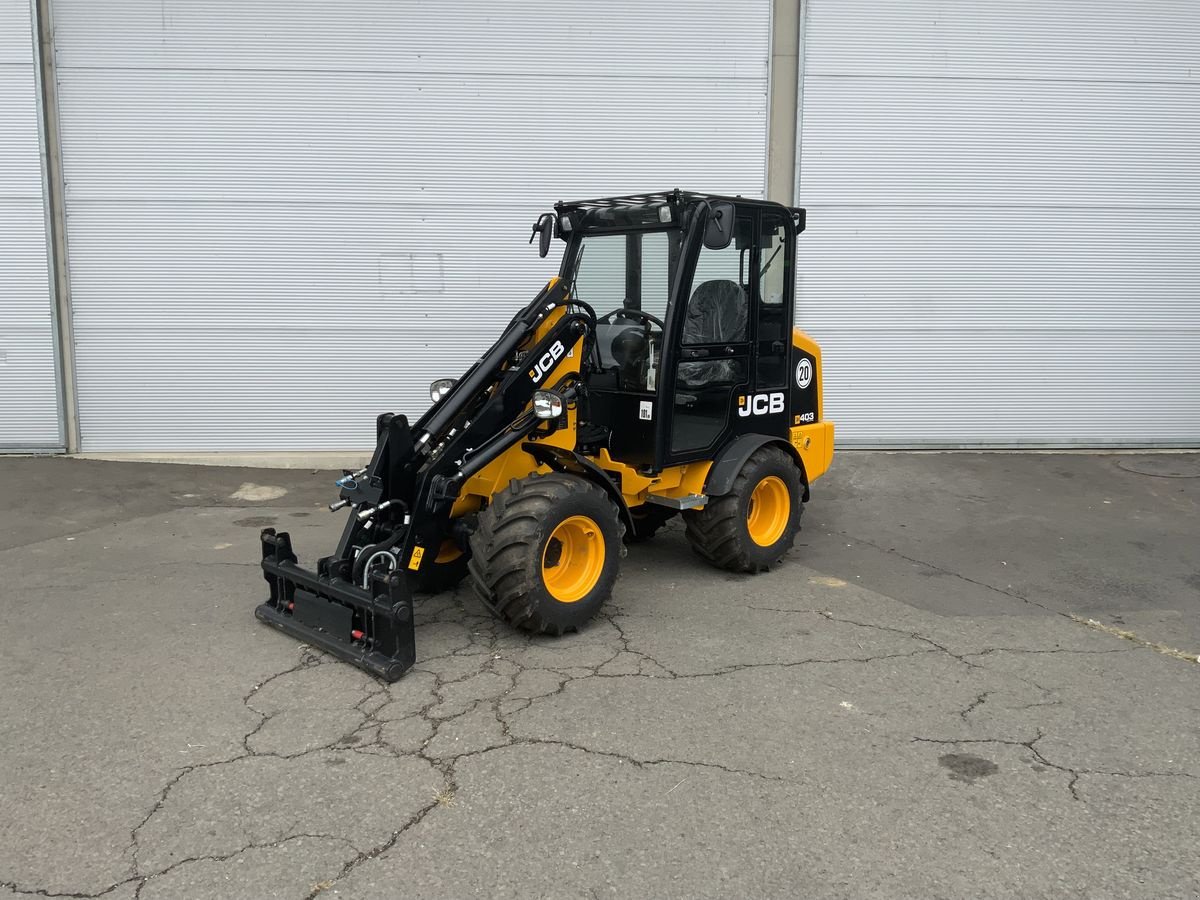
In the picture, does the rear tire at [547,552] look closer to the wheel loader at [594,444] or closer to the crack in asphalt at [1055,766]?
the wheel loader at [594,444]

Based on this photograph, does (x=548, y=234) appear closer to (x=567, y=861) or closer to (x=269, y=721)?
(x=269, y=721)

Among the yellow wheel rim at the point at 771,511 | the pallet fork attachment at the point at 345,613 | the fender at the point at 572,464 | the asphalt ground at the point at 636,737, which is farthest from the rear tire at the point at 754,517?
the pallet fork attachment at the point at 345,613

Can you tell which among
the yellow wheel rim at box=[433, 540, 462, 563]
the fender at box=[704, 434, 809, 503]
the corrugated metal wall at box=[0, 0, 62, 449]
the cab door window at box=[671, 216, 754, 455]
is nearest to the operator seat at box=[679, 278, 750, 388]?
the cab door window at box=[671, 216, 754, 455]

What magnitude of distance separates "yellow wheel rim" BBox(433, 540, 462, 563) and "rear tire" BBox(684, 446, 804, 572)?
1.54m

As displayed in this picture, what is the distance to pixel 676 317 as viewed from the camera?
5.92 m

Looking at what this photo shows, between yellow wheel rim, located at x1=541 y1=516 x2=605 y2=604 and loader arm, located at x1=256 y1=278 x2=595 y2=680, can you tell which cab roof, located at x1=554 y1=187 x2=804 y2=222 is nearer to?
loader arm, located at x1=256 y1=278 x2=595 y2=680

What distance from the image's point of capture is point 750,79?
1008cm

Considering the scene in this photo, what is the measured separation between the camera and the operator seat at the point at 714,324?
616 centimetres

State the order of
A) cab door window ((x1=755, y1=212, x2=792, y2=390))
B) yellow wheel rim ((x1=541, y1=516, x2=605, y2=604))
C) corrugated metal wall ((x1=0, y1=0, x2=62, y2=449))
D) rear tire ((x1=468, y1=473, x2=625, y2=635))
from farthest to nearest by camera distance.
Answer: corrugated metal wall ((x1=0, y1=0, x2=62, y2=449))
cab door window ((x1=755, y1=212, x2=792, y2=390))
yellow wheel rim ((x1=541, y1=516, x2=605, y2=604))
rear tire ((x1=468, y1=473, x2=625, y2=635))

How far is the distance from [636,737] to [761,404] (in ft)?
10.5

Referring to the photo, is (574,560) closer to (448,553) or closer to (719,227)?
(448,553)

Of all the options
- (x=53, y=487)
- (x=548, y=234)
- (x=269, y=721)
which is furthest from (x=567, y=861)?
(x=53, y=487)

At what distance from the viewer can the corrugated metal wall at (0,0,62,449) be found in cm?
940

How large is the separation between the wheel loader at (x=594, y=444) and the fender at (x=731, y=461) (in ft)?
0.04
